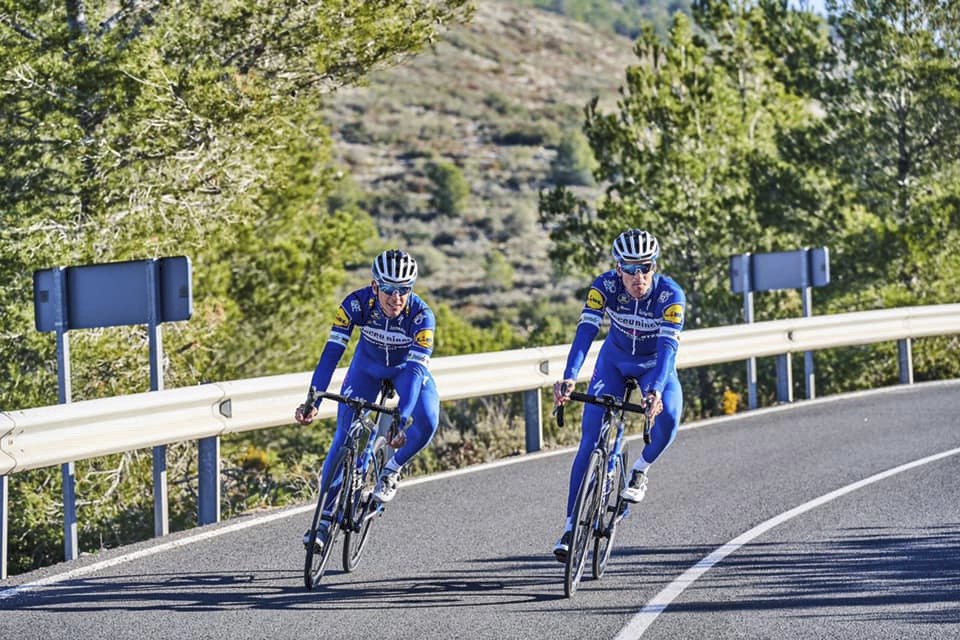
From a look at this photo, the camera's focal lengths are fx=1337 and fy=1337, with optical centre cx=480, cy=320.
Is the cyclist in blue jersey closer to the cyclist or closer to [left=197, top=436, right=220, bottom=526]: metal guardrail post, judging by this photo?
the cyclist

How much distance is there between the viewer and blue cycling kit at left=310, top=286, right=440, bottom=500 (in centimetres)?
773

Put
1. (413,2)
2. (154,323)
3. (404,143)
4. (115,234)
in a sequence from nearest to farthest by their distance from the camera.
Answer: (154,323), (115,234), (413,2), (404,143)

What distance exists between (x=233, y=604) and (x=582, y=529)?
1.87m

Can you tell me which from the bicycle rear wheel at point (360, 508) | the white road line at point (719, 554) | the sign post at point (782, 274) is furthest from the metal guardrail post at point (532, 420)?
the bicycle rear wheel at point (360, 508)

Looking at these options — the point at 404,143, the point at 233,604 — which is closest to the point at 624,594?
the point at 233,604

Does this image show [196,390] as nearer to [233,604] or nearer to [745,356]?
[233,604]

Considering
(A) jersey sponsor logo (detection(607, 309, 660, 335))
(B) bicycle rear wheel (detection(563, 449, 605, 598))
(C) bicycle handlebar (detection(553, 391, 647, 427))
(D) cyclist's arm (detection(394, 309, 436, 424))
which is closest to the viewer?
(B) bicycle rear wheel (detection(563, 449, 605, 598))

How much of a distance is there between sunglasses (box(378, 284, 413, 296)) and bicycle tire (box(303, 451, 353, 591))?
0.98 meters

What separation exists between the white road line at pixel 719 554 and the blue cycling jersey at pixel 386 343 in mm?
1796

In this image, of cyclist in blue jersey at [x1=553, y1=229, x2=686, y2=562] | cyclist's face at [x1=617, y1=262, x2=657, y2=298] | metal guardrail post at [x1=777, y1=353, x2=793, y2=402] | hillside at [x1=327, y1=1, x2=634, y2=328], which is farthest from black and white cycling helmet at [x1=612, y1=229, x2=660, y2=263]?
hillside at [x1=327, y1=1, x2=634, y2=328]

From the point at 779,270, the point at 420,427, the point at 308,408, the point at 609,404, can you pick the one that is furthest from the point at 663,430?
the point at 779,270

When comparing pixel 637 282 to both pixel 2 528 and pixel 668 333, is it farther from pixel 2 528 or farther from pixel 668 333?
pixel 2 528

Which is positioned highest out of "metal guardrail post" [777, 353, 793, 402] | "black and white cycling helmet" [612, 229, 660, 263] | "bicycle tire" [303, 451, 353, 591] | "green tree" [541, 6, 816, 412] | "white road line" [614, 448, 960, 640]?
"green tree" [541, 6, 816, 412]

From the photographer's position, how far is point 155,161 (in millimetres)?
15070
